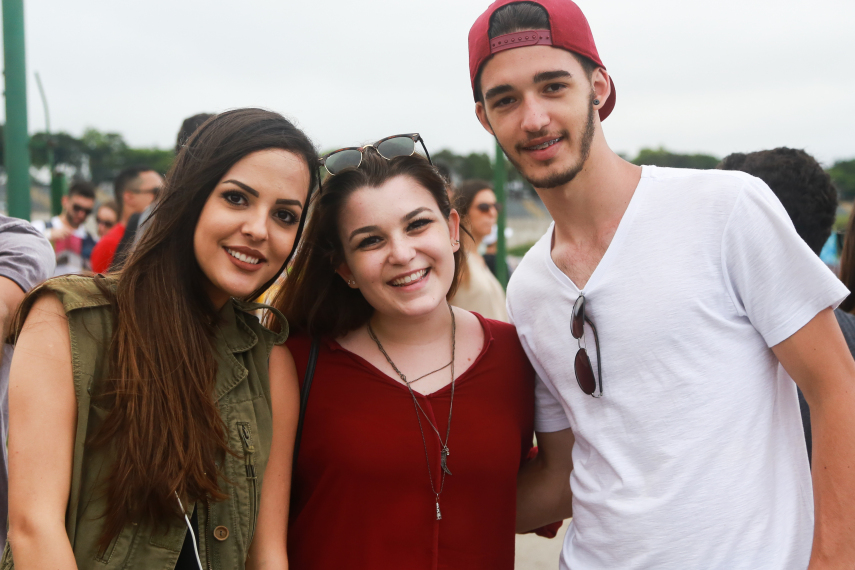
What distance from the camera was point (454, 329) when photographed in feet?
8.42

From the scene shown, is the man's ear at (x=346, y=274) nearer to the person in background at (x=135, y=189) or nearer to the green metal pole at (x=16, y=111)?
the green metal pole at (x=16, y=111)

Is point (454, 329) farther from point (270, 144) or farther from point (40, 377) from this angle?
point (40, 377)

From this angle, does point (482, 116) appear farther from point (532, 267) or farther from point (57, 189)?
point (57, 189)

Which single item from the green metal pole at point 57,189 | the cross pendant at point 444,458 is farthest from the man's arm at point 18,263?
the green metal pole at point 57,189

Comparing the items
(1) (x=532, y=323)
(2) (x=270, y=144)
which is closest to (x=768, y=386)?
(1) (x=532, y=323)

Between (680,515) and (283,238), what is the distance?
1.45m

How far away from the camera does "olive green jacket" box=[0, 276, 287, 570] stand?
1.71 meters

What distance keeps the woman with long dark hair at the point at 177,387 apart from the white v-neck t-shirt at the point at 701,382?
1027 mm

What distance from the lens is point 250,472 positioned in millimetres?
1968

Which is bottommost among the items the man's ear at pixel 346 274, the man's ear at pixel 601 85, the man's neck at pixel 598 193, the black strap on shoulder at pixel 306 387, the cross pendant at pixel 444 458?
the cross pendant at pixel 444 458

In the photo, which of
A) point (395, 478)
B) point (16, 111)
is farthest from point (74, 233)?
point (395, 478)

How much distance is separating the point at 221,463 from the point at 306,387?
0.43 m

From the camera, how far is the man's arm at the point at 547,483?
242 centimetres

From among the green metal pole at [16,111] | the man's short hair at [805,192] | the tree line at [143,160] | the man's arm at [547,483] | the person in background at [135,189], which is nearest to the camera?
the man's arm at [547,483]
